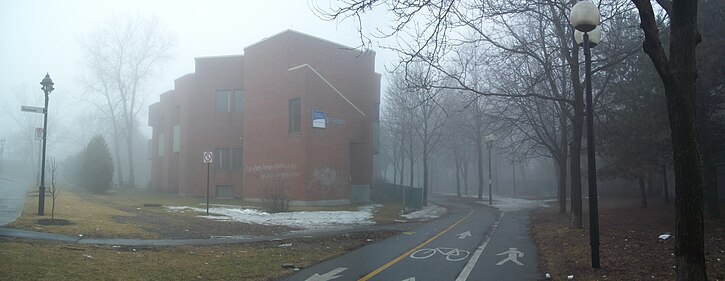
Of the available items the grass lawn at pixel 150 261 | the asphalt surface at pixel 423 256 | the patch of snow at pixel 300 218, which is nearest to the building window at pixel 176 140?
the patch of snow at pixel 300 218

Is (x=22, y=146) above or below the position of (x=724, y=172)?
above

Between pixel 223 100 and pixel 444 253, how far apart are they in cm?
3088

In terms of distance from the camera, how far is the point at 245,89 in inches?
1459

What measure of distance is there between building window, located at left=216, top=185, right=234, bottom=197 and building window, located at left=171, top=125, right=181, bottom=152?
23.7ft

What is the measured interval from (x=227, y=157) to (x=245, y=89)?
19.1ft

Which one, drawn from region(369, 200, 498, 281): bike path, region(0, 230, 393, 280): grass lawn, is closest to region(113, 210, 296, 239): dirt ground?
region(0, 230, 393, 280): grass lawn

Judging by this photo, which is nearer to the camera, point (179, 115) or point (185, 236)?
point (185, 236)

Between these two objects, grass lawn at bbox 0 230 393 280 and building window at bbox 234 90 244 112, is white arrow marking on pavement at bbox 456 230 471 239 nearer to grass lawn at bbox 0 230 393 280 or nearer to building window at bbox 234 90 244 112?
grass lawn at bbox 0 230 393 280

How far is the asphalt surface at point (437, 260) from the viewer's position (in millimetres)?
9398

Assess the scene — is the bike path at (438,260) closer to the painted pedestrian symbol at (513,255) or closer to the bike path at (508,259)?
the bike path at (508,259)

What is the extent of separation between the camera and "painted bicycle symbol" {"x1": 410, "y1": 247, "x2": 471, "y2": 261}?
38.5 ft

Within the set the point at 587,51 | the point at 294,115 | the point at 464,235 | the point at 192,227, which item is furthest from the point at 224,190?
the point at 587,51

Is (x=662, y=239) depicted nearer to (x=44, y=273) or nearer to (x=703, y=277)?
(x=703, y=277)

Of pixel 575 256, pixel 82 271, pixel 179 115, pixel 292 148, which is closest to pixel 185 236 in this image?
pixel 82 271
